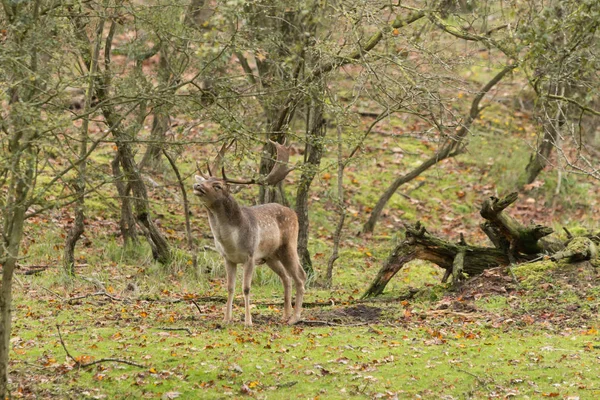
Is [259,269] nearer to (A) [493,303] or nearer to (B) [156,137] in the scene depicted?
(B) [156,137]

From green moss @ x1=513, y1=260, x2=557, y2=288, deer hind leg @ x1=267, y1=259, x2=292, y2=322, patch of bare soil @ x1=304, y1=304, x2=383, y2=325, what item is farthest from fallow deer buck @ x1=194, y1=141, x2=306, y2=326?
green moss @ x1=513, y1=260, x2=557, y2=288

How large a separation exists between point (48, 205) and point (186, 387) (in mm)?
2433

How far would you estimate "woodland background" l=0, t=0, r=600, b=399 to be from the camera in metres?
8.12

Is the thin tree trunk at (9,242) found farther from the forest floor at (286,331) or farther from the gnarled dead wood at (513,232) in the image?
the gnarled dead wood at (513,232)

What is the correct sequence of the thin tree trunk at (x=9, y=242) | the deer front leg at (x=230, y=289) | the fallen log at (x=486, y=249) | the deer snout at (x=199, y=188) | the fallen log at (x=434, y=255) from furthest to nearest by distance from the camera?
the fallen log at (x=434, y=255)
the fallen log at (x=486, y=249)
the deer front leg at (x=230, y=289)
the deer snout at (x=199, y=188)
the thin tree trunk at (x=9, y=242)

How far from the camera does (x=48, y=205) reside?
24.9 feet

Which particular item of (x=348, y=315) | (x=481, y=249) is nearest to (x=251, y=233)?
(x=348, y=315)

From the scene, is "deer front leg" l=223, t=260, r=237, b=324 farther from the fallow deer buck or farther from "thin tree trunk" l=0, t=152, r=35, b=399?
"thin tree trunk" l=0, t=152, r=35, b=399

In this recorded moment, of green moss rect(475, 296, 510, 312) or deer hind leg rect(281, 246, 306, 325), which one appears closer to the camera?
green moss rect(475, 296, 510, 312)

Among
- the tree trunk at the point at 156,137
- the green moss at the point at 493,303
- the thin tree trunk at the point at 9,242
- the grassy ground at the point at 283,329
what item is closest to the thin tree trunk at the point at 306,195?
the grassy ground at the point at 283,329

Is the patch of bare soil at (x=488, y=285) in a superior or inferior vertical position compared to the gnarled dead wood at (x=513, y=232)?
inferior

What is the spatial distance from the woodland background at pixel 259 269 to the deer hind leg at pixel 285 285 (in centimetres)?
27

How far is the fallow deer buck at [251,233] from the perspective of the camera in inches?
442

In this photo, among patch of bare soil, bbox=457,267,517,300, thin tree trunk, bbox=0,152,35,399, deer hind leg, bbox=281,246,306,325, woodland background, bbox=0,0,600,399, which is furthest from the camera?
patch of bare soil, bbox=457,267,517,300
